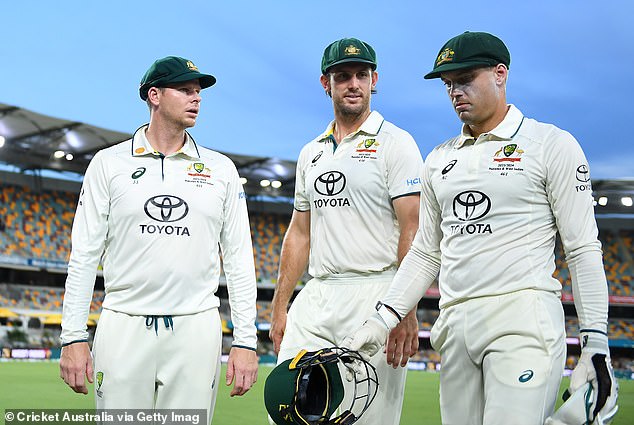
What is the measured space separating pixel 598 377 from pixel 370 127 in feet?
6.91

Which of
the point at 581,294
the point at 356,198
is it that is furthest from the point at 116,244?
the point at 581,294

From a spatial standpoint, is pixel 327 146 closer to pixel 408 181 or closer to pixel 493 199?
pixel 408 181

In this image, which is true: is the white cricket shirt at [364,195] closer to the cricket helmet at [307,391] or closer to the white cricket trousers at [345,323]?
the white cricket trousers at [345,323]

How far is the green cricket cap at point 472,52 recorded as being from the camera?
346cm

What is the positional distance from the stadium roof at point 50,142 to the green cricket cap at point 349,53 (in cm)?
2825

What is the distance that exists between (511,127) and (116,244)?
1963mm

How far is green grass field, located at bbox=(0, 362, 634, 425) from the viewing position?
40.1 ft

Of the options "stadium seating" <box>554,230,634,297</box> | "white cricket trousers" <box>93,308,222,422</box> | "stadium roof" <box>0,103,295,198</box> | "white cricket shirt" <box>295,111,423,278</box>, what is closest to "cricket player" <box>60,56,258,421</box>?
"white cricket trousers" <box>93,308,222,422</box>

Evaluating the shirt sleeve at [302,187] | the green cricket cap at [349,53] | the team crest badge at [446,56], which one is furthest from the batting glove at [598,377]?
the shirt sleeve at [302,187]

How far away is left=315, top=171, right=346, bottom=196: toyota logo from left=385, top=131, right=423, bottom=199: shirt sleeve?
0.27m

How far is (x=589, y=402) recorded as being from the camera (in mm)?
2980

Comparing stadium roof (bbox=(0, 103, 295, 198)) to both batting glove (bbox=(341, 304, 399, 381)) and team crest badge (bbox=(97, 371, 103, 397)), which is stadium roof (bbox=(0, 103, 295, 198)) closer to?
team crest badge (bbox=(97, 371, 103, 397))

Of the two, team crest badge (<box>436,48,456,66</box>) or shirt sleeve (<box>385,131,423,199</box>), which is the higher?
team crest badge (<box>436,48,456,66</box>)

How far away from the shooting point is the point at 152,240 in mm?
3818
